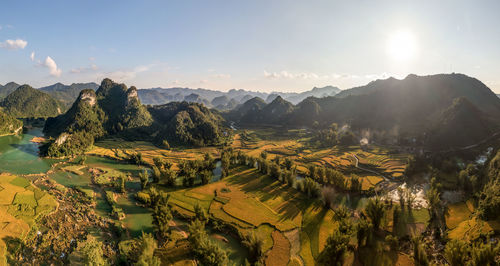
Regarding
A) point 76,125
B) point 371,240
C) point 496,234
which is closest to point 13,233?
point 371,240

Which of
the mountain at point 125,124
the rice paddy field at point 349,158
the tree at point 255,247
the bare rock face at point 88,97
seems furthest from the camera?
the bare rock face at point 88,97

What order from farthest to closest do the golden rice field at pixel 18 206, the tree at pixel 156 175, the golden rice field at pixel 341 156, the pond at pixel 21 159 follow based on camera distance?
the golden rice field at pixel 341 156 < the pond at pixel 21 159 < the tree at pixel 156 175 < the golden rice field at pixel 18 206

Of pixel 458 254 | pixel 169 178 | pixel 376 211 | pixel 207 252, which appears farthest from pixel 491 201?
pixel 169 178

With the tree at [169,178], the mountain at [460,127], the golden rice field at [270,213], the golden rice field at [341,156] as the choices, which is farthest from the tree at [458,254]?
the mountain at [460,127]

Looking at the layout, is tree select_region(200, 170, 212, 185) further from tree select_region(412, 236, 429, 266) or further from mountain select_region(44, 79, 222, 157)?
mountain select_region(44, 79, 222, 157)

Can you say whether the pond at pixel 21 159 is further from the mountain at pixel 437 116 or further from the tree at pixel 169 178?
the mountain at pixel 437 116

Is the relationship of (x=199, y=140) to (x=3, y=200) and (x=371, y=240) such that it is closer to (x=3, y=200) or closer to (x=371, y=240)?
(x=3, y=200)

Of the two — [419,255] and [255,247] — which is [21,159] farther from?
[419,255]
